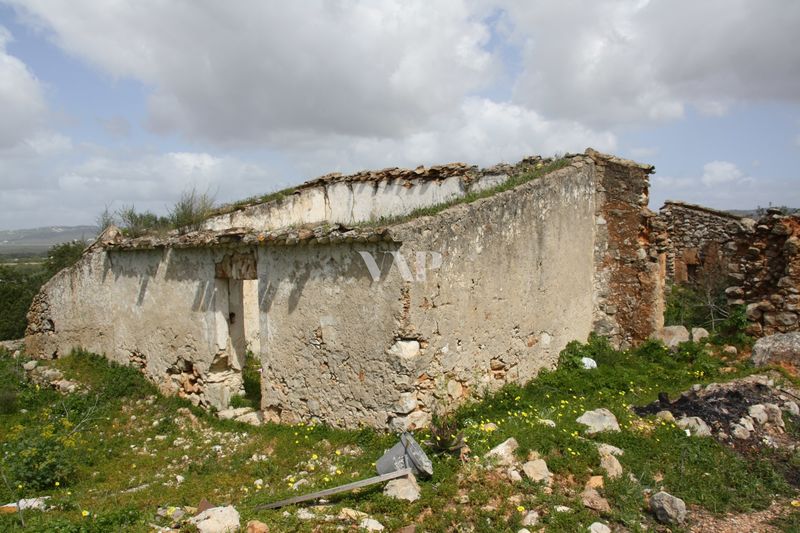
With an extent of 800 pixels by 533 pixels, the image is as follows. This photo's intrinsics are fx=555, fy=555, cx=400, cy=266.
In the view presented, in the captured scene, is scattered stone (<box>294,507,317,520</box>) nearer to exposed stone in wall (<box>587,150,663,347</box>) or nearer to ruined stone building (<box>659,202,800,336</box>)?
exposed stone in wall (<box>587,150,663,347</box>)

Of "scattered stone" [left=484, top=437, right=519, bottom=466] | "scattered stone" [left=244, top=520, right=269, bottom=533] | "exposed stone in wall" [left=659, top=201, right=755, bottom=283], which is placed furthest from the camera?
"exposed stone in wall" [left=659, top=201, right=755, bottom=283]

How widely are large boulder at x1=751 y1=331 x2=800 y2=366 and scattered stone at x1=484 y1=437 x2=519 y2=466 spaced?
5.58 meters

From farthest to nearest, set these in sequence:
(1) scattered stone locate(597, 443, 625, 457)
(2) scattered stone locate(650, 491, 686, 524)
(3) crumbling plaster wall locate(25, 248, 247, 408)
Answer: (3) crumbling plaster wall locate(25, 248, 247, 408) < (1) scattered stone locate(597, 443, 625, 457) < (2) scattered stone locate(650, 491, 686, 524)

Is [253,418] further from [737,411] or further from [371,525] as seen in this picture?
[737,411]

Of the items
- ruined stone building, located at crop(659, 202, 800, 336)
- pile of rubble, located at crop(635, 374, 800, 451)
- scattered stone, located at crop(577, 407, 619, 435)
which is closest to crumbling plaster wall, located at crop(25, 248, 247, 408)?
scattered stone, located at crop(577, 407, 619, 435)

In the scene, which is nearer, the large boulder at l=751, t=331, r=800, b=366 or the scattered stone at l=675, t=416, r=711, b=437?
the scattered stone at l=675, t=416, r=711, b=437

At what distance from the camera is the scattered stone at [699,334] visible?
10188 millimetres

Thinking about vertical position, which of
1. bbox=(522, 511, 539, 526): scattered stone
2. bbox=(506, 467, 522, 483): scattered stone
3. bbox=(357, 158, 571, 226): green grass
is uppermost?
bbox=(357, 158, 571, 226): green grass

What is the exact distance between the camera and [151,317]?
949 centimetres

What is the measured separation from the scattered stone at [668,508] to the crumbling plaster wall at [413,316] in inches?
103

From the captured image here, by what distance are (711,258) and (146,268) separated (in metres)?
13.3

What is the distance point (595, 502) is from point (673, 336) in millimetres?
6252

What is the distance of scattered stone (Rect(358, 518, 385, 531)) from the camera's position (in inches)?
172

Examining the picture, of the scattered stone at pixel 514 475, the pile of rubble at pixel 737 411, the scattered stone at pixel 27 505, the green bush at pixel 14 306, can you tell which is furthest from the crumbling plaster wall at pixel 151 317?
the green bush at pixel 14 306
